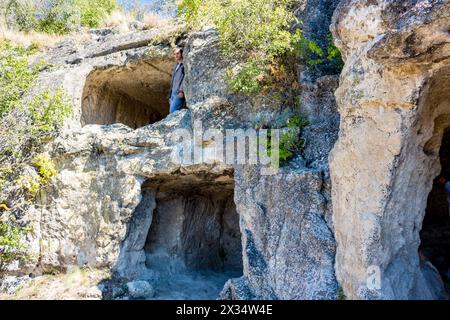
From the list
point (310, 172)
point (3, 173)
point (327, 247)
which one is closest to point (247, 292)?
point (327, 247)

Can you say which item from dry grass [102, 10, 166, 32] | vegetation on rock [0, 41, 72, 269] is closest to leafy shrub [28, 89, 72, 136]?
vegetation on rock [0, 41, 72, 269]

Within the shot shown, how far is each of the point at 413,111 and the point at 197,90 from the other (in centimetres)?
338

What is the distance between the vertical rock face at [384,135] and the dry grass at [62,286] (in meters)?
3.60

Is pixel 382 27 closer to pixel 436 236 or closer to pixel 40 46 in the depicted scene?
pixel 436 236

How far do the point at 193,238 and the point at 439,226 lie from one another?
12.9 ft

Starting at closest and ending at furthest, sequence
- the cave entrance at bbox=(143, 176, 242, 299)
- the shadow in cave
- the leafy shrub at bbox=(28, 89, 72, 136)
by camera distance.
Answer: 1. the shadow in cave
2. the cave entrance at bbox=(143, 176, 242, 299)
3. the leafy shrub at bbox=(28, 89, 72, 136)

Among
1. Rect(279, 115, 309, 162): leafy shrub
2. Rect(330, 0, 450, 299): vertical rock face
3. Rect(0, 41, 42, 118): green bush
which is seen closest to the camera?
Rect(330, 0, 450, 299): vertical rock face

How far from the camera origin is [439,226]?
7.43 m

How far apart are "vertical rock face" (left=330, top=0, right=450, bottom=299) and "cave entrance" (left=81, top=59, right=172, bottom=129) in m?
4.26

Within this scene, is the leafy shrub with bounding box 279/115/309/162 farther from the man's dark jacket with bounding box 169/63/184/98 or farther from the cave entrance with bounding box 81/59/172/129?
the cave entrance with bounding box 81/59/172/129

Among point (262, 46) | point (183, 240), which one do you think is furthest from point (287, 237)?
point (183, 240)

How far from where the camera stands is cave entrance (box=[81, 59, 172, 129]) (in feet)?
26.5

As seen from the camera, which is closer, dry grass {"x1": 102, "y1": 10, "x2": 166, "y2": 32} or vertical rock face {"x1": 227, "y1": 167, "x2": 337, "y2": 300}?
vertical rock face {"x1": 227, "y1": 167, "x2": 337, "y2": 300}

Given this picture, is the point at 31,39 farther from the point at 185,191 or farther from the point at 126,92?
the point at 185,191
